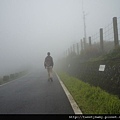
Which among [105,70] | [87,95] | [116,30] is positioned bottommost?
[87,95]

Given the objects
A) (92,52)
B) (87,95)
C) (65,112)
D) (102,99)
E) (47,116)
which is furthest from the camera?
(92,52)

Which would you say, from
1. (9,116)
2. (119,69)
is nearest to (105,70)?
(119,69)

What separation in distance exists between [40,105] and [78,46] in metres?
20.5

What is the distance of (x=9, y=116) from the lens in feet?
19.9

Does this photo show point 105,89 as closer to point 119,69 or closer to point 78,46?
point 119,69

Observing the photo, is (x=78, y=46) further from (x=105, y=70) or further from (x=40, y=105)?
(x=40, y=105)

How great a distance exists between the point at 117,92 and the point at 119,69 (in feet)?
2.37

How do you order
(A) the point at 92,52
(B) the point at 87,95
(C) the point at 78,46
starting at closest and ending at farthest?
1. (B) the point at 87,95
2. (A) the point at 92,52
3. (C) the point at 78,46

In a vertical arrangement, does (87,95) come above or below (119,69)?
below

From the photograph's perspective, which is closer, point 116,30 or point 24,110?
Result: point 24,110

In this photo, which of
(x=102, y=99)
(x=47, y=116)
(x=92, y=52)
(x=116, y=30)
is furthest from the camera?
(x=92, y=52)

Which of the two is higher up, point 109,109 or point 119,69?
point 119,69

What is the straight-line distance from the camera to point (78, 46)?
2747cm

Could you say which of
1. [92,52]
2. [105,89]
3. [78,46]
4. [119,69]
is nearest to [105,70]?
[105,89]
